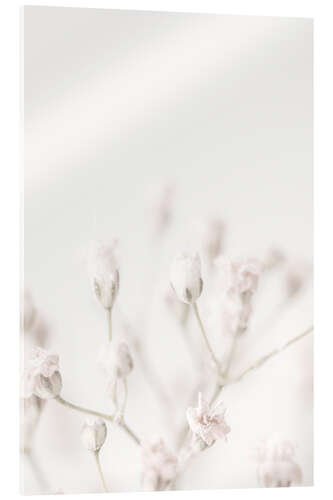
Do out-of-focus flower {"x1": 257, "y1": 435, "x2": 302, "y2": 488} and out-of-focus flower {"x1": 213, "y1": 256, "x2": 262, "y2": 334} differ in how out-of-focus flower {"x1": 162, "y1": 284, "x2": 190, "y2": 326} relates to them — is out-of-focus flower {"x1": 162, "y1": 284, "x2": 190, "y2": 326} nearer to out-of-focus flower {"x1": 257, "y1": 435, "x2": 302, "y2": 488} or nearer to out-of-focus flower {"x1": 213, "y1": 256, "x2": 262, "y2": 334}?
out-of-focus flower {"x1": 213, "y1": 256, "x2": 262, "y2": 334}

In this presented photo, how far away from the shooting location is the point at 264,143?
72.4 inches

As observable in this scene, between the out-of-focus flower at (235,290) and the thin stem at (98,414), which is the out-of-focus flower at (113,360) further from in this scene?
the out-of-focus flower at (235,290)

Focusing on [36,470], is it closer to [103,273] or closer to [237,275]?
[103,273]

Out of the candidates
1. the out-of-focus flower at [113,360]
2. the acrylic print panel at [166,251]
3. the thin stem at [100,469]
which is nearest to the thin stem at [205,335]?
the acrylic print panel at [166,251]

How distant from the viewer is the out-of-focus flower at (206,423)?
1.73 m

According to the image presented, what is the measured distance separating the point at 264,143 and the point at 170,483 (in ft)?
2.13

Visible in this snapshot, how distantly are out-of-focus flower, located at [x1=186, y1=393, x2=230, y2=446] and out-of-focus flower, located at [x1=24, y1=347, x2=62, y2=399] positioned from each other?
0.24 metres

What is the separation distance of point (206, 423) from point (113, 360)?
0.20m

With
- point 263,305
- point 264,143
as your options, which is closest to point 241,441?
point 263,305

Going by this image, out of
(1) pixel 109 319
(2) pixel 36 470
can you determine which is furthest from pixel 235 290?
(2) pixel 36 470

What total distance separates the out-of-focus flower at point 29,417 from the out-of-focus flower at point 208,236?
0.40 metres

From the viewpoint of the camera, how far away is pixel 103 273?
5.72 ft

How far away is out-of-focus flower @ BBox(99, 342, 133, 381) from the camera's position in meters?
1.74
